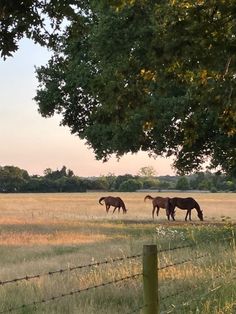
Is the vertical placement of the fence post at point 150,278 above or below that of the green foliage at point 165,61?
below

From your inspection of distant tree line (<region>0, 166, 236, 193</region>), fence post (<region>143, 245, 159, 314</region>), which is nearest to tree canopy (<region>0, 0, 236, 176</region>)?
fence post (<region>143, 245, 159, 314</region>)

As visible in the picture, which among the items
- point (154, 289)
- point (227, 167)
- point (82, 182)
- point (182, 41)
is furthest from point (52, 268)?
point (82, 182)

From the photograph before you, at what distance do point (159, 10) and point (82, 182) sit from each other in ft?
457

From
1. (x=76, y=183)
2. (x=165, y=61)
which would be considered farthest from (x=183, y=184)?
(x=165, y=61)

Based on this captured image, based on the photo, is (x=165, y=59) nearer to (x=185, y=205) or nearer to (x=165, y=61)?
(x=165, y=61)

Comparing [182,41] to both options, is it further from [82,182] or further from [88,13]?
[82,182]

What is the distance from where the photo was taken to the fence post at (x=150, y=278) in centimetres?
587

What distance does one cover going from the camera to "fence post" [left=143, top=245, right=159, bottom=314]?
5871 millimetres

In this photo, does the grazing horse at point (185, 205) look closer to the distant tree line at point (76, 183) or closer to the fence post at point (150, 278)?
the fence post at point (150, 278)

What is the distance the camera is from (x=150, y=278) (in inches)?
232

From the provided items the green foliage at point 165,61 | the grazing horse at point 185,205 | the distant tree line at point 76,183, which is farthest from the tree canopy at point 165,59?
the distant tree line at point 76,183

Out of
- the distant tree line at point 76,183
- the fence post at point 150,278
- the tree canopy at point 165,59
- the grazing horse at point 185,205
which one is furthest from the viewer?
the distant tree line at point 76,183

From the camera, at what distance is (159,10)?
10.5m

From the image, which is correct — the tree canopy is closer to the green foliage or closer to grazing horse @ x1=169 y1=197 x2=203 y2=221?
the green foliage
